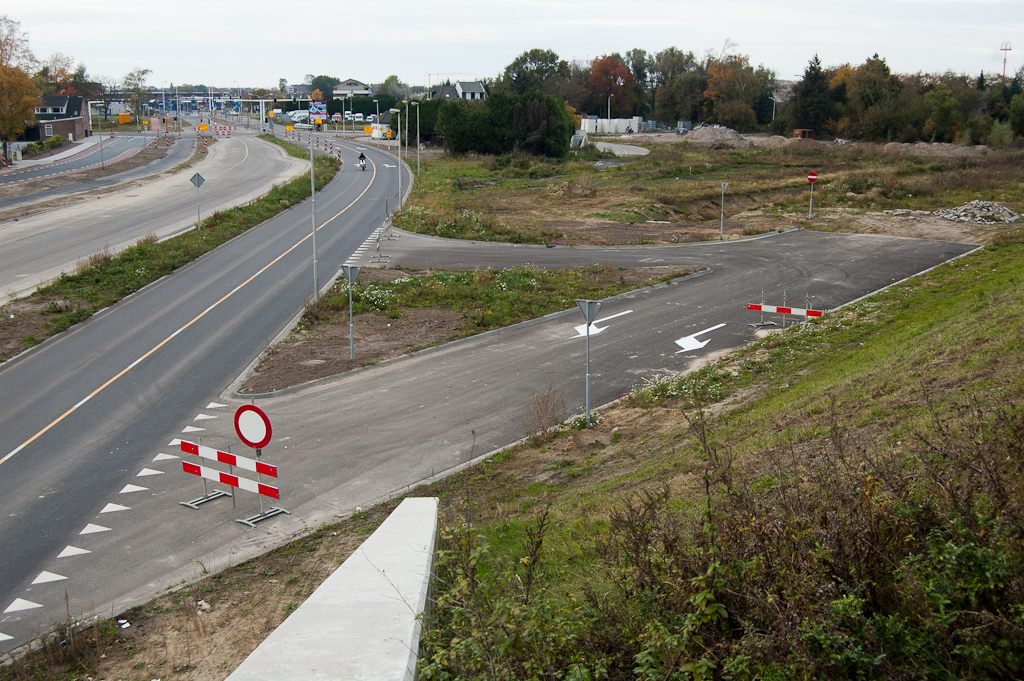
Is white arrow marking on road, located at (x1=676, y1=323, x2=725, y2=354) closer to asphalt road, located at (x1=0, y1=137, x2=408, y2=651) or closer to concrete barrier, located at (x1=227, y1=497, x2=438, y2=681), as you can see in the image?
asphalt road, located at (x1=0, y1=137, x2=408, y2=651)

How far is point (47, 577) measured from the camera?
416 inches

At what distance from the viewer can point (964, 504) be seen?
5824mm

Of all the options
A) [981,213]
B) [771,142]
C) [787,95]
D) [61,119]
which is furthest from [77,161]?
[787,95]

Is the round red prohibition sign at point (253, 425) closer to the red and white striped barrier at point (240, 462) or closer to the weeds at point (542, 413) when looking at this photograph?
the red and white striped barrier at point (240, 462)

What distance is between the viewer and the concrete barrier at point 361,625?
574cm

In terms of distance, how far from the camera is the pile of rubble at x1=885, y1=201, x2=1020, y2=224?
1523 inches

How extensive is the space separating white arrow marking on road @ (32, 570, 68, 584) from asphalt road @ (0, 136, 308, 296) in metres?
19.4

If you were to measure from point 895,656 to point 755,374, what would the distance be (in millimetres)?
13120

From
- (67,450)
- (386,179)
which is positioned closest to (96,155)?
(386,179)

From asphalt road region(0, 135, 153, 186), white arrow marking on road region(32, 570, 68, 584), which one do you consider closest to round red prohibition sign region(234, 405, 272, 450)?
white arrow marking on road region(32, 570, 68, 584)

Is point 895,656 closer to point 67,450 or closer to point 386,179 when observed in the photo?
Answer: point 67,450

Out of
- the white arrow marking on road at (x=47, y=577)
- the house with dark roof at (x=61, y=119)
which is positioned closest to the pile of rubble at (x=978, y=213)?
the white arrow marking on road at (x=47, y=577)

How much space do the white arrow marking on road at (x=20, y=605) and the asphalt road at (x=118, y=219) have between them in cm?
2004

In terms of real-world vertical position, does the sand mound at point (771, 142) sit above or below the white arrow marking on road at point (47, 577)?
above
